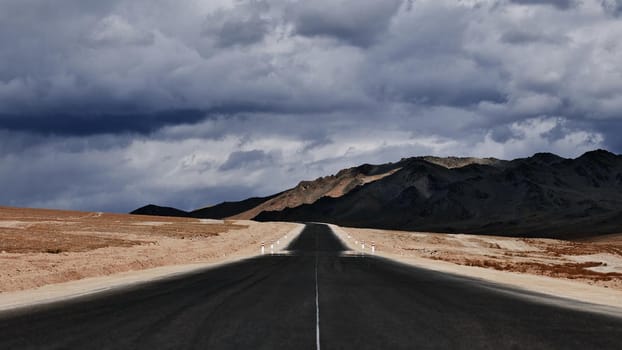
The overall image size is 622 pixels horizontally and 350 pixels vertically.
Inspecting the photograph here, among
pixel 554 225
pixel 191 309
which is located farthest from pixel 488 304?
pixel 554 225

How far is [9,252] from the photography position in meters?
46.9

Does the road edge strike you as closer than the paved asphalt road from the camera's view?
No

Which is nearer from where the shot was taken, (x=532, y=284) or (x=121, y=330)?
(x=121, y=330)

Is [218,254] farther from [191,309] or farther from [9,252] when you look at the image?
[191,309]

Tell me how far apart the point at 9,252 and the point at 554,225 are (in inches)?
5719

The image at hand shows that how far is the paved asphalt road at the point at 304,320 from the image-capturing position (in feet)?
44.6

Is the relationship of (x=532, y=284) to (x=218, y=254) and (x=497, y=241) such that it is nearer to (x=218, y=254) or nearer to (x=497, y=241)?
(x=218, y=254)

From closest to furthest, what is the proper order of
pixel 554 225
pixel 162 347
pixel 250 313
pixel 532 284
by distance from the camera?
1. pixel 162 347
2. pixel 250 313
3. pixel 532 284
4. pixel 554 225

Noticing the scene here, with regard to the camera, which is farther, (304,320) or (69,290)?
(69,290)

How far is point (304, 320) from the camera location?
16547 mm

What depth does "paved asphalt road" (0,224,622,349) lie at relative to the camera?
13586 millimetres

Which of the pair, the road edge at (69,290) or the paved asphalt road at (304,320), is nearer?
the paved asphalt road at (304,320)

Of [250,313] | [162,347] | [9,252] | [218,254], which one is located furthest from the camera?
[218,254]

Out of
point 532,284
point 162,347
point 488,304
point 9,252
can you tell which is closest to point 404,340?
point 162,347
